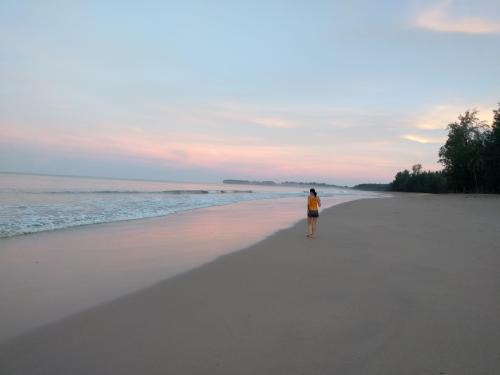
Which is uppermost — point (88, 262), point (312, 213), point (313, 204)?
point (313, 204)

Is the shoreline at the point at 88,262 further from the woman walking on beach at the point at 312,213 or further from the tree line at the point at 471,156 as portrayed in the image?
the tree line at the point at 471,156

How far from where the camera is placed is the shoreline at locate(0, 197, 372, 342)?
15.8 feet

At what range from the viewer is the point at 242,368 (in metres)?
3.17

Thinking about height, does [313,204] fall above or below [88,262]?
above

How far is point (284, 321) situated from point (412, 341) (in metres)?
1.47

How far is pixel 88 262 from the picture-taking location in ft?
24.2

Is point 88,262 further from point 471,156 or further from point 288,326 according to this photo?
point 471,156

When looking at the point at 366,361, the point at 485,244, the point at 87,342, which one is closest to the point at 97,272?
the point at 87,342

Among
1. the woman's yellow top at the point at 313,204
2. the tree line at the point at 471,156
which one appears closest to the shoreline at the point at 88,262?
the woman's yellow top at the point at 313,204

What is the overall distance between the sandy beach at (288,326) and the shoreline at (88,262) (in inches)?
18.6

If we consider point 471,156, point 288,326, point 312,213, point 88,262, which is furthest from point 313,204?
point 471,156

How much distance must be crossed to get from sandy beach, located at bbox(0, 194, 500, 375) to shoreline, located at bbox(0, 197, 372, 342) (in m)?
0.47

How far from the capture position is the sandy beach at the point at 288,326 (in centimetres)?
325

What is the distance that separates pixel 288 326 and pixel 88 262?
17.3ft
